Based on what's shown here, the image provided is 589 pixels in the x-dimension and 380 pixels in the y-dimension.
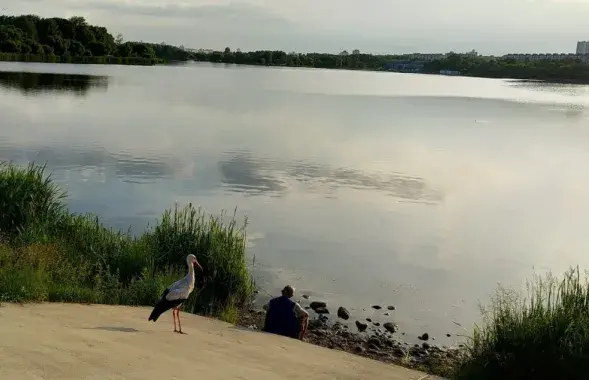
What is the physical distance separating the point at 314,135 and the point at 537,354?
36.5 meters

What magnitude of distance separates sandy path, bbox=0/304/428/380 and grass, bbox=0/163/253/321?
47.1 inches

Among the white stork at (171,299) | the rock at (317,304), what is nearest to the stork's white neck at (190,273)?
the white stork at (171,299)

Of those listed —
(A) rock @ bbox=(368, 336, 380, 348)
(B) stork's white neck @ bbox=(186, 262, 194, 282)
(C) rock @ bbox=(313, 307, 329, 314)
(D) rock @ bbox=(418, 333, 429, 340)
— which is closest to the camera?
(B) stork's white neck @ bbox=(186, 262, 194, 282)

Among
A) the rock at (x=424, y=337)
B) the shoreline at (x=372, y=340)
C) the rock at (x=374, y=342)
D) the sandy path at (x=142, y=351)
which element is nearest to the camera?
the sandy path at (x=142, y=351)

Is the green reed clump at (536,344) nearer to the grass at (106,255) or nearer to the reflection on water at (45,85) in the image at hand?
the grass at (106,255)

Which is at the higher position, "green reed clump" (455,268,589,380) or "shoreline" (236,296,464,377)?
"green reed clump" (455,268,589,380)

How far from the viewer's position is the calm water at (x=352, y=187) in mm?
17578

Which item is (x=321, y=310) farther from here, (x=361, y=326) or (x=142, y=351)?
(x=142, y=351)

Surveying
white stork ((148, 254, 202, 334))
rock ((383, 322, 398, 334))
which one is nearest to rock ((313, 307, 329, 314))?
rock ((383, 322, 398, 334))

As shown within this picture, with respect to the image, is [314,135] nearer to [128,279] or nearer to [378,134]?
[378,134]

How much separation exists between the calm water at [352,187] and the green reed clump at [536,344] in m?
3.91

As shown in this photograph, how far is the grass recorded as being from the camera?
39.8ft

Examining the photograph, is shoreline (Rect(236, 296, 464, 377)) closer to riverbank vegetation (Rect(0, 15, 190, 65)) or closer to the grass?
the grass

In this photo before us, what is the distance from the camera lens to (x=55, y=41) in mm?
139250
